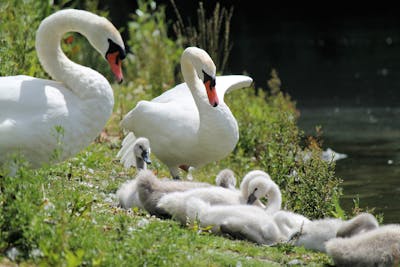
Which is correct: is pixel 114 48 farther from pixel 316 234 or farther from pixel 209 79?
pixel 316 234

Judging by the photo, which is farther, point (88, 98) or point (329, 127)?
point (329, 127)

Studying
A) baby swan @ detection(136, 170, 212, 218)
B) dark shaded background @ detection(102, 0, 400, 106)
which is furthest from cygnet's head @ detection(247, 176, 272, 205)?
dark shaded background @ detection(102, 0, 400, 106)

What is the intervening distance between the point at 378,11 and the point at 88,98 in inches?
1043

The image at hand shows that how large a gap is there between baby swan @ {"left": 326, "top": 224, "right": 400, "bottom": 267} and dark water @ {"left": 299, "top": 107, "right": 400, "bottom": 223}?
2378 millimetres

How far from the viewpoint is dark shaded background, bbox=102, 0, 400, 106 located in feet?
61.8

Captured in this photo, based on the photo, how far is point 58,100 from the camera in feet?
22.5

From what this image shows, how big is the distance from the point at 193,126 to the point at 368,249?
9.53ft

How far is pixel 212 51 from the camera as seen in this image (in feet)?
41.0

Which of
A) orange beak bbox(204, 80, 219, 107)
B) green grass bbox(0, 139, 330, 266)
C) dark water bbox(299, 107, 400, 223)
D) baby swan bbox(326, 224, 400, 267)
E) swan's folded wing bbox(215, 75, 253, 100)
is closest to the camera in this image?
green grass bbox(0, 139, 330, 266)

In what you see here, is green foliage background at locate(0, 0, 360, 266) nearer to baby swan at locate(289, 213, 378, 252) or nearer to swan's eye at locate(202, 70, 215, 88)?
baby swan at locate(289, 213, 378, 252)

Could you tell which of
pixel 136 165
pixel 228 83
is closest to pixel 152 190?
pixel 136 165

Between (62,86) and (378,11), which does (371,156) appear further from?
(378,11)

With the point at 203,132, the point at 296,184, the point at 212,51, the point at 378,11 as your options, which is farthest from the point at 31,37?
the point at 378,11

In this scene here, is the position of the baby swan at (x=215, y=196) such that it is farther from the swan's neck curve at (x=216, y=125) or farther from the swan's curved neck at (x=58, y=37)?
the swan's curved neck at (x=58, y=37)
